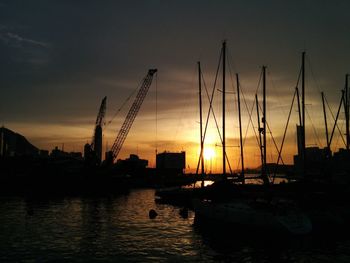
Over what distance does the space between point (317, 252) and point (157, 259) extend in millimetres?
13830

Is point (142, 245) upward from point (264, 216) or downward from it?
downward

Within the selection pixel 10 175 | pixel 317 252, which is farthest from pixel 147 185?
pixel 317 252

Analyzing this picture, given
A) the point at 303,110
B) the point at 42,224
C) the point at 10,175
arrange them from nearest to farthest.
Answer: the point at 42,224 → the point at 303,110 → the point at 10,175

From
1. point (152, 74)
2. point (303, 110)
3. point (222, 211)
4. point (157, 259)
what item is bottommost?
point (157, 259)

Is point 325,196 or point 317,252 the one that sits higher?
point 325,196

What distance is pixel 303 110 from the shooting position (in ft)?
184

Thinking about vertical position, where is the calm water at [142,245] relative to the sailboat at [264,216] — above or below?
below

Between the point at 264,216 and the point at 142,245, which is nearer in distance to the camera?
the point at 142,245

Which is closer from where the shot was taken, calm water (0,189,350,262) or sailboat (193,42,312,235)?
calm water (0,189,350,262)

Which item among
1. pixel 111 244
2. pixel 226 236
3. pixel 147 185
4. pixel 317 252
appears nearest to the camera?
pixel 317 252

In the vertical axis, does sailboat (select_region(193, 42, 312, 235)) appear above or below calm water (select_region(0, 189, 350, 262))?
above

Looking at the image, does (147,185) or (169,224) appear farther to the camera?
(147,185)

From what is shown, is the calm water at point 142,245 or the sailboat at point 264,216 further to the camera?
the sailboat at point 264,216

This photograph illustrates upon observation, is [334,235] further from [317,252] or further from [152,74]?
[152,74]
